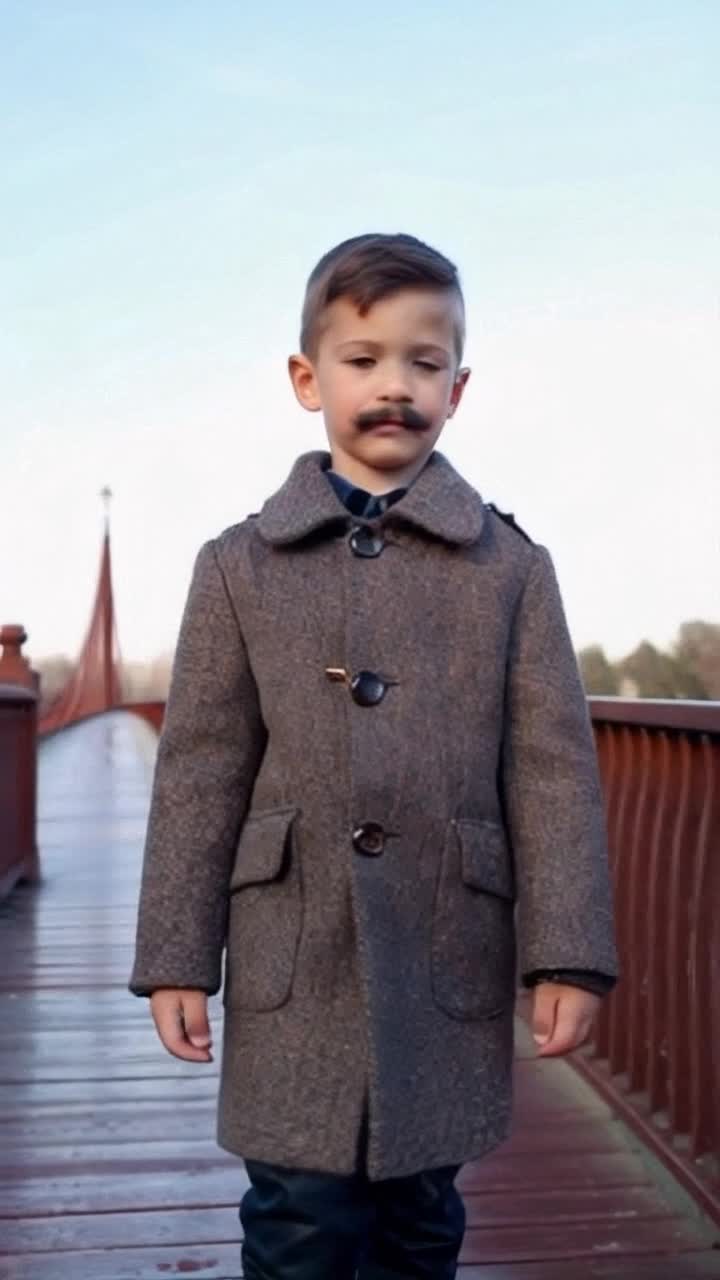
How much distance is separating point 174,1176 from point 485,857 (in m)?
1.66

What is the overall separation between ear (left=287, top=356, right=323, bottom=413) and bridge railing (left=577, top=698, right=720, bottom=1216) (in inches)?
46.0

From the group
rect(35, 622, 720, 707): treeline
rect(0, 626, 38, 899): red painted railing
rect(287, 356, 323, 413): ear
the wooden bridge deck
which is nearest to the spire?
rect(35, 622, 720, 707): treeline

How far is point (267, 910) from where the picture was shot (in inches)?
68.2

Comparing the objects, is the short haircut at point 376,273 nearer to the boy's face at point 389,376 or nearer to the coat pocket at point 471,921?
the boy's face at point 389,376

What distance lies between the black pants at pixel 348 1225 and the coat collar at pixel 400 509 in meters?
0.65

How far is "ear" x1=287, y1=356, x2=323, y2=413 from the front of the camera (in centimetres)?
186

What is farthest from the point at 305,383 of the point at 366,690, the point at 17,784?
the point at 17,784

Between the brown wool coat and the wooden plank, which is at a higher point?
the brown wool coat

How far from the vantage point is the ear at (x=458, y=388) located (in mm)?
1843

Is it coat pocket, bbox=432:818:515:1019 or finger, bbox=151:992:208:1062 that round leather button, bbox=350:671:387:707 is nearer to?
coat pocket, bbox=432:818:515:1019

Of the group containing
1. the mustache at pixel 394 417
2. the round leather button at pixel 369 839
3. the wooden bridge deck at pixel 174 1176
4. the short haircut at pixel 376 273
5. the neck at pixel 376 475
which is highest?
the short haircut at pixel 376 273

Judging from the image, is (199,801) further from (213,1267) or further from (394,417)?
(213,1267)

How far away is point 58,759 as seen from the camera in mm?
21547

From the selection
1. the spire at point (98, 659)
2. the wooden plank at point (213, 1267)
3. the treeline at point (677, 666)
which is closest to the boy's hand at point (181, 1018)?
the wooden plank at point (213, 1267)
